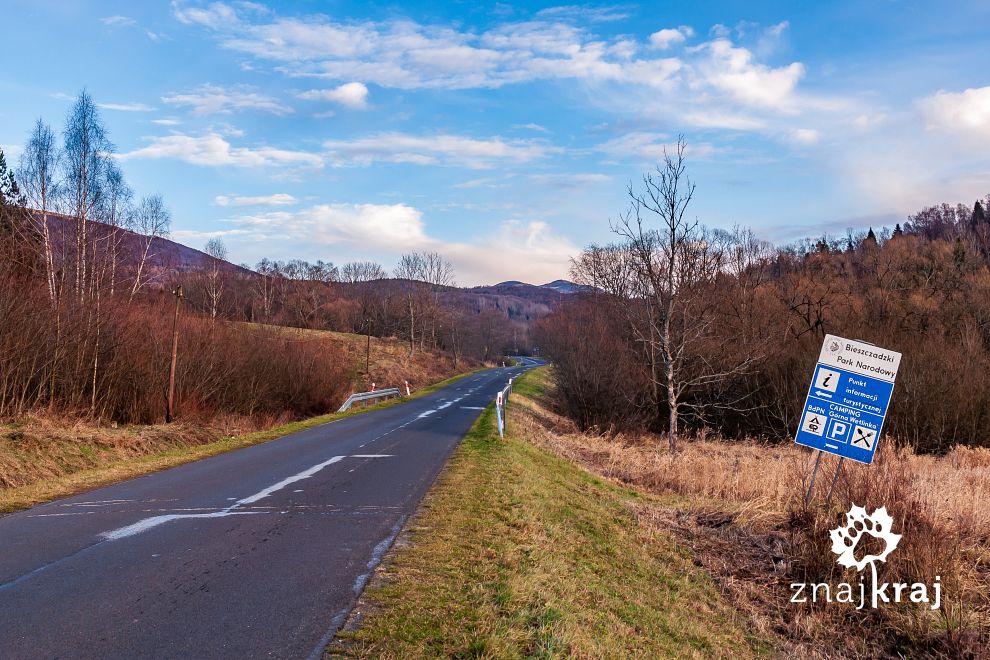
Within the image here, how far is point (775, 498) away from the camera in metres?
10.0

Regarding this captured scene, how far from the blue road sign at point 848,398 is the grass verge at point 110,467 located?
36.0ft

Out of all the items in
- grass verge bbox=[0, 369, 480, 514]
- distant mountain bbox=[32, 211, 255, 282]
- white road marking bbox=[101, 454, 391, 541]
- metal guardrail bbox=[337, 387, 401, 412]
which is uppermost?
distant mountain bbox=[32, 211, 255, 282]

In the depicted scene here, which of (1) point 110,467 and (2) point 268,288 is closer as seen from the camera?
(1) point 110,467

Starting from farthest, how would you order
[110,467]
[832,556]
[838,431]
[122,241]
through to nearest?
[122,241]
[110,467]
[838,431]
[832,556]

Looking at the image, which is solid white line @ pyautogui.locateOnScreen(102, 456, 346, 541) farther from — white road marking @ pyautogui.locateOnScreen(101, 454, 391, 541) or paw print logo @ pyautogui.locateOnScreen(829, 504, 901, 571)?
paw print logo @ pyautogui.locateOnScreen(829, 504, 901, 571)

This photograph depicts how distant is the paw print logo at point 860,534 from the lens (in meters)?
6.88

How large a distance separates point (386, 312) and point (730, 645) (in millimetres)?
90317

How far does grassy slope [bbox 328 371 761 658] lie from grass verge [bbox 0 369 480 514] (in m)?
6.04

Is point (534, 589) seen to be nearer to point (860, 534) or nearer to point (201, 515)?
point (860, 534)

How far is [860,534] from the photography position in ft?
23.2

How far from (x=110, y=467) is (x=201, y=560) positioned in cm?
845

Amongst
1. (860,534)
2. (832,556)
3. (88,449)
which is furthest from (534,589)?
(88,449)

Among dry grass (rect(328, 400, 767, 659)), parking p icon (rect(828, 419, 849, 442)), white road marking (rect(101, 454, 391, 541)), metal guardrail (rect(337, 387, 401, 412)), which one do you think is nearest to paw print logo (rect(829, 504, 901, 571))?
parking p icon (rect(828, 419, 849, 442))

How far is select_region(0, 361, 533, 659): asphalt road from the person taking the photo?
14.6 ft
